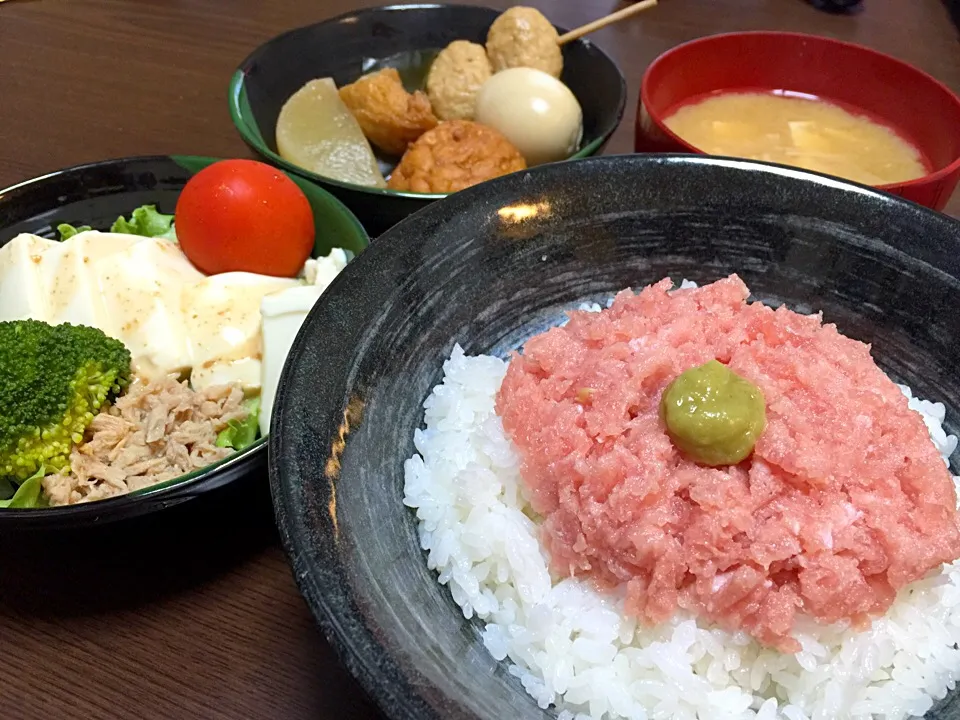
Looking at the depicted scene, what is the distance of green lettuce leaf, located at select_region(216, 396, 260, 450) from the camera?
183 centimetres

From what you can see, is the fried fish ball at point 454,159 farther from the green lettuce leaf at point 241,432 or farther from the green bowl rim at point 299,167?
the green lettuce leaf at point 241,432

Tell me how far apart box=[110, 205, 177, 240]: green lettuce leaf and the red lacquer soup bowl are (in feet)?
5.10

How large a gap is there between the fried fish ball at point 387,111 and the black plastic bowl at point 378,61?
161 millimetres

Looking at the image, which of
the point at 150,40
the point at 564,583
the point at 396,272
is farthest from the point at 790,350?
the point at 150,40

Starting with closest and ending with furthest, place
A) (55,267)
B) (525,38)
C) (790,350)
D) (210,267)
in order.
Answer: (790,350)
(55,267)
(210,267)
(525,38)

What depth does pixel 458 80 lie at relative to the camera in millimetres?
3039

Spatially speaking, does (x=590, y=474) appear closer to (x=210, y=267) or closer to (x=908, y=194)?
(x=908, y=194)

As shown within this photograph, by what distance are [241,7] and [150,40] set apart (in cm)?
58

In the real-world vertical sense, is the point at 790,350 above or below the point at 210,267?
above

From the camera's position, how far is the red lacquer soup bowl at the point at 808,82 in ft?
7.57

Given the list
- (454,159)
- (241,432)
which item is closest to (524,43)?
(454,159)

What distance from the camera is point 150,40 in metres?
3.85

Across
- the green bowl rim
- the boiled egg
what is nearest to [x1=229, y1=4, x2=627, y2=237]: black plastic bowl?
the green bowl rim

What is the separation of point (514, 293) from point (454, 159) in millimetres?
859
